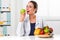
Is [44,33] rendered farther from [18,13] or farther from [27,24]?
[18,13]

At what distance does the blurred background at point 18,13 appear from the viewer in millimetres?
2198

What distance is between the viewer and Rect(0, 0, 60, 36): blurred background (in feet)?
7.21

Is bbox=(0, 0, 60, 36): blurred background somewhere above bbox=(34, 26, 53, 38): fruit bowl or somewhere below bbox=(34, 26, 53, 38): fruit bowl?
above

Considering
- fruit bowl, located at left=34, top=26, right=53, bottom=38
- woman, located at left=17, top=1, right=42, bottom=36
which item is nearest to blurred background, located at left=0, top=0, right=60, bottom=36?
woman, located at left=17, top=1, right=42, bottom=36

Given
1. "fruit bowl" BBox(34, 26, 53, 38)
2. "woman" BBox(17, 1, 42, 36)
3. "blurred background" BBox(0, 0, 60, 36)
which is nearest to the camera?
"fruit bowl" BBox(34, 26, 53, 38)

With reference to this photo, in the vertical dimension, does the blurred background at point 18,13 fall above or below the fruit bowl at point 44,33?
above

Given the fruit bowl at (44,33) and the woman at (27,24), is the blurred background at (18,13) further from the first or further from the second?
the fruit bowl at (44,33)

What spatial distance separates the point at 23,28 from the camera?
176cm

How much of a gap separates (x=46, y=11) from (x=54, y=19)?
0.17 meters

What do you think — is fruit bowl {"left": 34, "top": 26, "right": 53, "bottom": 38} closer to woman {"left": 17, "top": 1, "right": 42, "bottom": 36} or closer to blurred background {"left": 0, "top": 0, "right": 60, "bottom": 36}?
woman {"left": 17, "top": 1, "right": 42, "bottom": 36}

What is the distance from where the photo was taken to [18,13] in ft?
7.67

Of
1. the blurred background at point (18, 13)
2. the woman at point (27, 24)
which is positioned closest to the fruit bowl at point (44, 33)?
the woman at point (27, 24)

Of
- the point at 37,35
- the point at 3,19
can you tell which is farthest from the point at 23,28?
the point at 3,19

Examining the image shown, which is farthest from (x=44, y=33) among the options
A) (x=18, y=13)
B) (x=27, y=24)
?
(x=18, y=13)
